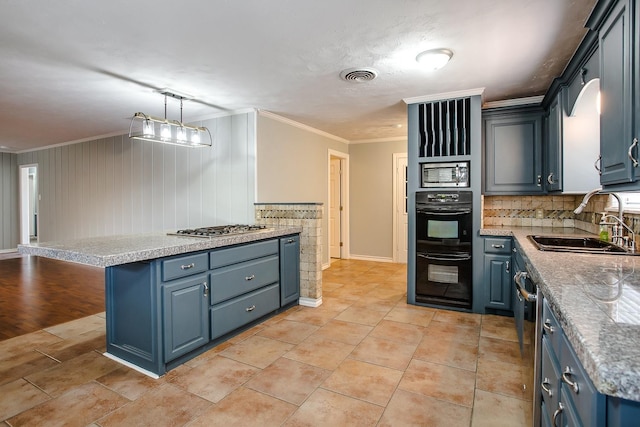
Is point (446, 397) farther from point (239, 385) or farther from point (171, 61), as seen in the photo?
point (171, 61)

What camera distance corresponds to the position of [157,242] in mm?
2570

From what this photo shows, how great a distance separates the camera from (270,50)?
2.58m

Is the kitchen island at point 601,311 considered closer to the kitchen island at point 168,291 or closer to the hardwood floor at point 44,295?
the kitchen island at point 168,291

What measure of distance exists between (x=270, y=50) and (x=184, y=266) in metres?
1.72

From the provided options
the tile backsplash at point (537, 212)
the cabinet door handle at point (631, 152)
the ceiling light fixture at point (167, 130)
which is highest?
the ceiling light fixture at point (167, 130)

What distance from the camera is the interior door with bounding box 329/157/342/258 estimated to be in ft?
21.7

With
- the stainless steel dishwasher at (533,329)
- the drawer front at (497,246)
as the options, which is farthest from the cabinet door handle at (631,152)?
the drawer front at (497,246)

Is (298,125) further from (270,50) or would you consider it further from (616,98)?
(616,98)

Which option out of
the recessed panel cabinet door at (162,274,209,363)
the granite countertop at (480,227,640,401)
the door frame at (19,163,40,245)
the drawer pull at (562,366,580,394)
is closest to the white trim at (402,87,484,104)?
the granite countertop at (480,227,640,401)

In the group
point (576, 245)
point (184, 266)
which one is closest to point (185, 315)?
point (184, 266)

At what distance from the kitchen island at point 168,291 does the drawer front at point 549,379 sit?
2165 mm

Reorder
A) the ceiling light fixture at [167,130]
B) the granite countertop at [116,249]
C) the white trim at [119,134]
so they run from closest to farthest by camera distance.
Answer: the granite countertop at [116,249]
the ceiling light fixture at [167,130]
the white trim at [119,134]

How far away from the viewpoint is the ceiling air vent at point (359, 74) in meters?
2.94

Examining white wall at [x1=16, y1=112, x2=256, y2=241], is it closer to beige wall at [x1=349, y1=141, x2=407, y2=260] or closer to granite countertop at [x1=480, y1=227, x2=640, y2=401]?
beige wall at [x1=349, y1=141, x2=407, y2=260]
